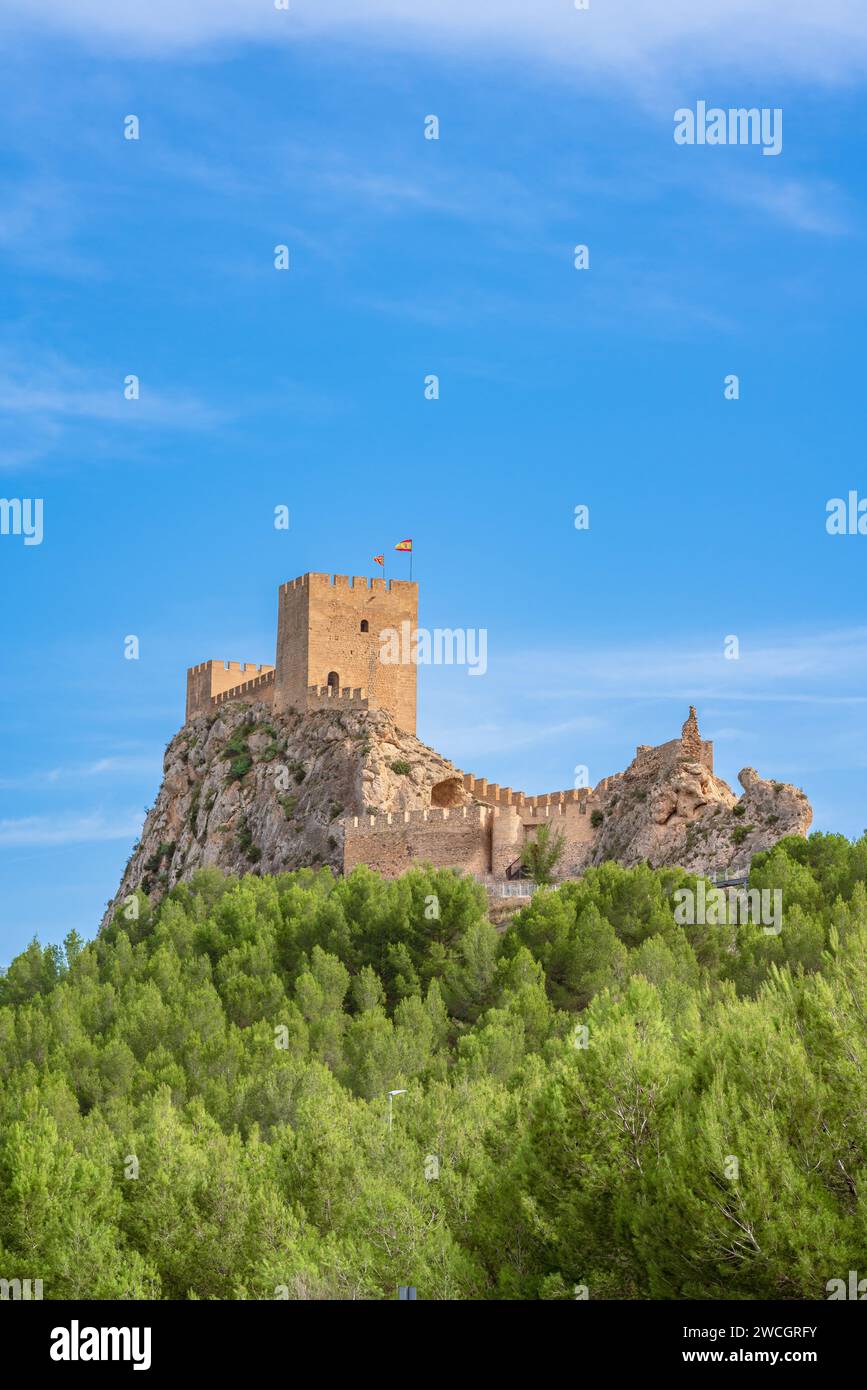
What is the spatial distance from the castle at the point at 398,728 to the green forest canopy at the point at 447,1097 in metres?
4.19

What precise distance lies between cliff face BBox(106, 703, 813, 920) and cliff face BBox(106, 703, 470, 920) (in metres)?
0.06

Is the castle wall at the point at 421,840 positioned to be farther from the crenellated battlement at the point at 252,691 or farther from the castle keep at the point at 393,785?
the crenellated battlement at the point at 252,691

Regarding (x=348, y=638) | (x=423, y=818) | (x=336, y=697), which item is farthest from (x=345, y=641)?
(x=423, y=818)

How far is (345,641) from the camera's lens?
77.9 metres

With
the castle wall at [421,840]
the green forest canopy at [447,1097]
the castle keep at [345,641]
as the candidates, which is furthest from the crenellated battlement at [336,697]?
the green forest canopy at [447,1097]

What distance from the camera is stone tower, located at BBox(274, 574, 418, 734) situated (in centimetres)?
7762

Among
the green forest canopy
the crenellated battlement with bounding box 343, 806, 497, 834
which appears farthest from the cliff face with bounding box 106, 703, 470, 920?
the green forest canopy

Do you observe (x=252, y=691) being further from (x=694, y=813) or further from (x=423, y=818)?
(x=694, y=813)

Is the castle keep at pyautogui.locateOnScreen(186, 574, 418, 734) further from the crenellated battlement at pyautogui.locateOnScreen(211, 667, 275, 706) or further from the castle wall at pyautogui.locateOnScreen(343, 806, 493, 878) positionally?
the castle wall at pyautogui.locateOnScreen(343, 806, 493, 878)

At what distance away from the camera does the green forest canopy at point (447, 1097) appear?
23.8 metres
